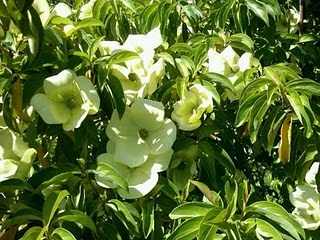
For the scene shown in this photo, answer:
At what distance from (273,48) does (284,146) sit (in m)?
0.55

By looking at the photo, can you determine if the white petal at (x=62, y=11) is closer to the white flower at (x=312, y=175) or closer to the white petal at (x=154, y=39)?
the white petal at (x=154, y=39)

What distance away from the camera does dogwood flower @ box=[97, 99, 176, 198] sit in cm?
134

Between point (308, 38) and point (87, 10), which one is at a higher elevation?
point (87, 10)

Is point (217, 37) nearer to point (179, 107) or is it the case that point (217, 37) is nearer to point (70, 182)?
point (179, 107)

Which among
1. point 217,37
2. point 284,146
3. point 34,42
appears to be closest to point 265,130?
point 284,146

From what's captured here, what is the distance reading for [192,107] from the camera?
55.1 inches

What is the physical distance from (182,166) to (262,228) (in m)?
0.30

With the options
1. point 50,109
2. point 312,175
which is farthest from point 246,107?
point 50,109

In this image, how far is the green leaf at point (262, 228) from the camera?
117 cm

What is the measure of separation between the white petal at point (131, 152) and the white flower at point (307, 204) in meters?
0.41

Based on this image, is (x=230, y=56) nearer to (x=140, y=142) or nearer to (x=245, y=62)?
(x=245, y=62)

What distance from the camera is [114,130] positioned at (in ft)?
4.44

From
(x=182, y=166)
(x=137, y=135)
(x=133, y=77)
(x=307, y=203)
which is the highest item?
(x=133, y=77)

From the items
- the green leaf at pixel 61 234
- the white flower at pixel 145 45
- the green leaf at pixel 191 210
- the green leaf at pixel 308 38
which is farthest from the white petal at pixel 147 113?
the green leaf at pixel 308 38
